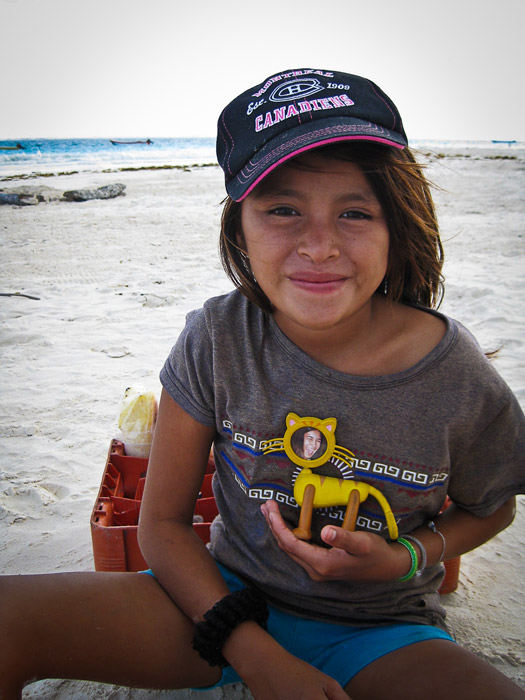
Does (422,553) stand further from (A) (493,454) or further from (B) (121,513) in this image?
(B) (121,513)

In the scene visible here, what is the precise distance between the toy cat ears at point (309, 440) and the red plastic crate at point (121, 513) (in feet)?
1.97

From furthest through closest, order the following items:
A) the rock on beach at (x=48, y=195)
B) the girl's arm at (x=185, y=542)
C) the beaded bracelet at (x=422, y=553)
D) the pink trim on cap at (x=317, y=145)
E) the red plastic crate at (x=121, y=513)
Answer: the rock on beach at (x=48, y=195) → the red plastic crate at (x=121, y=513) → the beaded bracelet at (x=422, y=553) → the girl's arm at (x=185, y=542) → the pink trim on cap at (x=317, y=145)

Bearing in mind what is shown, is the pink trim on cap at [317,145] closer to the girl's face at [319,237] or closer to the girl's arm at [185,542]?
the girl's face at [319,237]

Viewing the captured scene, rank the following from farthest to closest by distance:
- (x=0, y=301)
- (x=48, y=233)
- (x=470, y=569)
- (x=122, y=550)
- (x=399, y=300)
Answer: (x=48, y=233) < (x=0, y=301) < (x=470, y=569) < (x=122, y=550) < (x=399, y=300)

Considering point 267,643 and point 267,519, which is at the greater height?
point 267,519

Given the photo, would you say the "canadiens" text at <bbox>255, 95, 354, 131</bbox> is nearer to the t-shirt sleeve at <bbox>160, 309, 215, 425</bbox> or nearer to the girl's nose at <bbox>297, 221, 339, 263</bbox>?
the girl's nose at <bbox>297, 221, 339, 263</bbox>

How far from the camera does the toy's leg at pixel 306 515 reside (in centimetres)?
120

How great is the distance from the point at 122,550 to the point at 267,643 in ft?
2.23

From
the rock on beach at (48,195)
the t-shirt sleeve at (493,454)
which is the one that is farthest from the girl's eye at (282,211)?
the rock on beach at (48,195)

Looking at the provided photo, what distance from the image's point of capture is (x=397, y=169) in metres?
1.16

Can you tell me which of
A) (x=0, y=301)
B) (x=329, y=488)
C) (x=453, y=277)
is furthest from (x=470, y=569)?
(x=0, y=301)

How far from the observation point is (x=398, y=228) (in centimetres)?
122

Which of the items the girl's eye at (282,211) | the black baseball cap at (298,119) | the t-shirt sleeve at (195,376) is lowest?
the t-shirt sleeve at (195,376)

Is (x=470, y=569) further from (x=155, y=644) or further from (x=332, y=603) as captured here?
(x=155, y=644)
